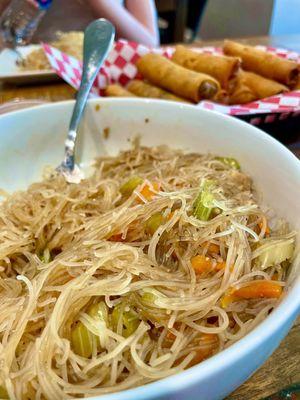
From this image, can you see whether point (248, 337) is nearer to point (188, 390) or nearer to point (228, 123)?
point (188, 390)

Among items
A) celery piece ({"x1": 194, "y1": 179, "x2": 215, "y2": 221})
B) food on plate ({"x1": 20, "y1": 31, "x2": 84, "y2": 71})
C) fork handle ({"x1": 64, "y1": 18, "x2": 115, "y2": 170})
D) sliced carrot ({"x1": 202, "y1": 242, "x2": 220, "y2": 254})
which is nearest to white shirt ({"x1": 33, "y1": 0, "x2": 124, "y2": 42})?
food on plate ({"x1": 20, "y1": 31, "x2": 84, "y2": 71})

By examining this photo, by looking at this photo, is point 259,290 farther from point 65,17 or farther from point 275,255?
point 65,17

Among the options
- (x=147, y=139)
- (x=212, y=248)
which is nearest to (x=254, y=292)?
(x=212, y=248)

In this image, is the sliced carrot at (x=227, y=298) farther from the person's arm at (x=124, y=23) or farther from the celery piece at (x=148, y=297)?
the person's arm at (x=124, y=23)

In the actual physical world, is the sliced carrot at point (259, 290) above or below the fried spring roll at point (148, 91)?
above

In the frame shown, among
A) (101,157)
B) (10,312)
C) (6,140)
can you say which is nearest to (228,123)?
(101,157)

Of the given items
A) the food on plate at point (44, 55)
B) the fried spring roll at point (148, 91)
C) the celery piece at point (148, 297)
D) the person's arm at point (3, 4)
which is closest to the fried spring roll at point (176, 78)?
the fried spring roll at point (148, 91)

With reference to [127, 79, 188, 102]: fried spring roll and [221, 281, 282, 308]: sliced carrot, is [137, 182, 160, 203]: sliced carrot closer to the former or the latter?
[221, 281, 282, 308]: sliced carrot
